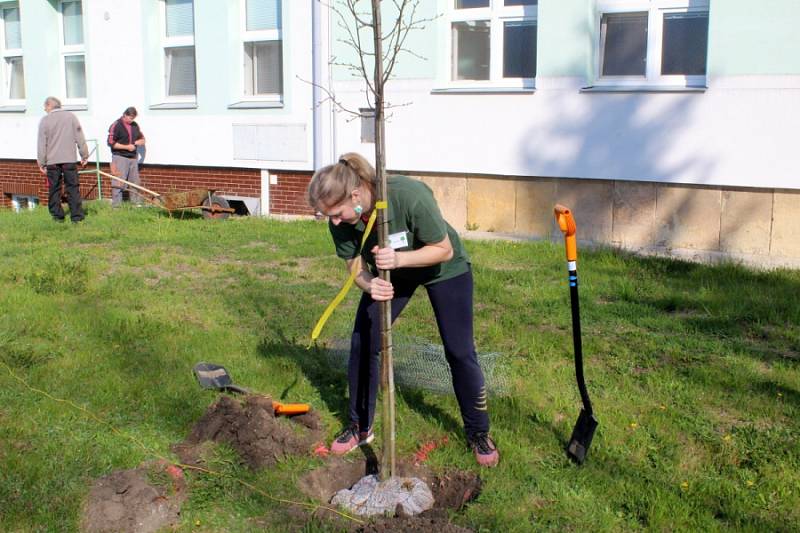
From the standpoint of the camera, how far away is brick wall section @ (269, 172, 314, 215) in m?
12.9

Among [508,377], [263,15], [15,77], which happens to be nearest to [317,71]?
[263,15]

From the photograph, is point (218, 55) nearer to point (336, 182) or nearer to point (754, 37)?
point (754, 37)

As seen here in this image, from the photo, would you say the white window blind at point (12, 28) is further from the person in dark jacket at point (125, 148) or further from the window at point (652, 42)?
the window at point (652, 42)

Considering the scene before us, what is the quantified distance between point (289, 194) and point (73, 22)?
20.9 feet

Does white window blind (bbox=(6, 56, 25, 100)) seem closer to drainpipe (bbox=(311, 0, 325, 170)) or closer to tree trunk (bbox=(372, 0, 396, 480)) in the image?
drainpipe (bbox=(311, 0, 325, 170))

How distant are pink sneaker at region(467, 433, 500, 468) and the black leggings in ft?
0.12

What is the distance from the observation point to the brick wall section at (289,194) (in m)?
12.9

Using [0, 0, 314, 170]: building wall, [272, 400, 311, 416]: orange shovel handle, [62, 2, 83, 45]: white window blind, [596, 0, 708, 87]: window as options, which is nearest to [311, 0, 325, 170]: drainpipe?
[0, 0, 314, 170]: building wall

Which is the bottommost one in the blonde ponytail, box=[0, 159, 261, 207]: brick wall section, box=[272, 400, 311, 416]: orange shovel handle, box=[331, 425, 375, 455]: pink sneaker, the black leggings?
box=[331, 425, 375, 455]: pink sneaker

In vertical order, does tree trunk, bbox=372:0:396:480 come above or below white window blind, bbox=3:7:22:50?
below

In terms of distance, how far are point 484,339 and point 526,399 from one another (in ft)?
4.14

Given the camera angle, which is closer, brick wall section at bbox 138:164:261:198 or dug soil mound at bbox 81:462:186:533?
dug soil mound at bbox 81:462:186:533

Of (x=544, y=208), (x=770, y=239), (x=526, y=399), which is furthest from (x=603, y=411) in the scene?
(x=544, y=208)

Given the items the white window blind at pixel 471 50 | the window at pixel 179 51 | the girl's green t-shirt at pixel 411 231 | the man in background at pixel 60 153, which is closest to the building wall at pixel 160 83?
the window at pixel 179 51
